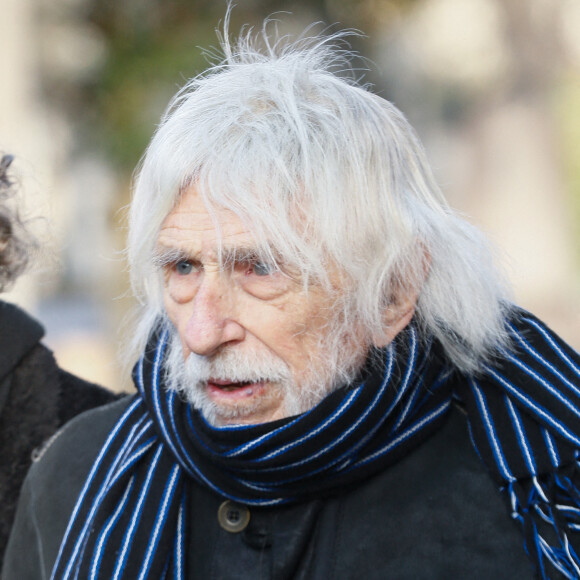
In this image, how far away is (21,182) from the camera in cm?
252

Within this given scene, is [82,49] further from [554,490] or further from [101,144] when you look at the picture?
[554,490]

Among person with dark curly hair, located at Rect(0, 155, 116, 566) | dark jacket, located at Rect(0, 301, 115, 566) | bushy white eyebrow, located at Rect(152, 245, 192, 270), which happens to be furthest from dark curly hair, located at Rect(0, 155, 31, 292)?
bushy white eyebrow, located at Rect(152, 245, 192, 270)

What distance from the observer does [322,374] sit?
1952mm

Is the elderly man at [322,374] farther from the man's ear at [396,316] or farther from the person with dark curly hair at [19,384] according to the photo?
the person with dark curly hair at [19,384]

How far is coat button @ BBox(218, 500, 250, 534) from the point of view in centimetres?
202

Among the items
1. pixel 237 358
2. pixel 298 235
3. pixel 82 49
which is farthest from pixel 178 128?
pixel 82 49

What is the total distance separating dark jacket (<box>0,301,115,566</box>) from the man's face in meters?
0.67

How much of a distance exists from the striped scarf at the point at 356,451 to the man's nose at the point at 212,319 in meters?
0.20

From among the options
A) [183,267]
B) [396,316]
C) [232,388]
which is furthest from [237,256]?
[396,316]

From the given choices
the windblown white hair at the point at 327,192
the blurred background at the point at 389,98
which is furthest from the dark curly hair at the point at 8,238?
the blurred background at the point at 389,98

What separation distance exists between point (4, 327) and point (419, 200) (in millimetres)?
1221

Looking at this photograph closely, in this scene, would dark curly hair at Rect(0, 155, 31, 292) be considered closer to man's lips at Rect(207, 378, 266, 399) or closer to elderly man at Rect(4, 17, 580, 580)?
elderly man at Rect(4, 17, 580, 580)

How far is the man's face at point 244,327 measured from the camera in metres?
1.87

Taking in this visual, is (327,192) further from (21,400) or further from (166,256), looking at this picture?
(21,400)
